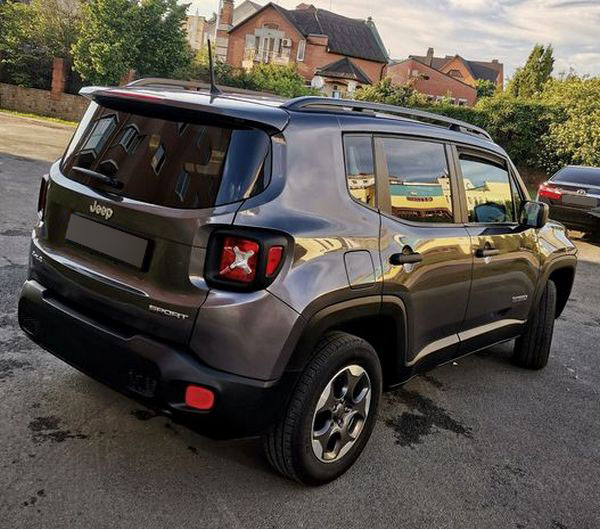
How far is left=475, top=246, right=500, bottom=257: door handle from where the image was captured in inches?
147

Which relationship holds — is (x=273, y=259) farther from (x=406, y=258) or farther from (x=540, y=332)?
(x=540, y=332)

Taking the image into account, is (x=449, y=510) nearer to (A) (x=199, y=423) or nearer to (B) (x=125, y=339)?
(A) (x=199, y=423)

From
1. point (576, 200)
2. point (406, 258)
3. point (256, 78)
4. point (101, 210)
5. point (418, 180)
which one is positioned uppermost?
point (256, 78)

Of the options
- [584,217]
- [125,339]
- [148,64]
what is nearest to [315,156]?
[125,339]

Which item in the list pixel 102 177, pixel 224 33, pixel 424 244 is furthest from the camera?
pixel 224 33

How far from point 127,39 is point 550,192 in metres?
22.9

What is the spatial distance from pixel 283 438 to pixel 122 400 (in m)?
1.22

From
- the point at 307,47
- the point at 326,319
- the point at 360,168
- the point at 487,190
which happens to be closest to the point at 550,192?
the point at 487,190

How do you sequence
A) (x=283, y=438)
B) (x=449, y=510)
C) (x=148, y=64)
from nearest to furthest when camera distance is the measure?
1. (x=283, y=438)
2. (x=449, y=510)
3. (x=148, y=64)

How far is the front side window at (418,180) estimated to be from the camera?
317cm

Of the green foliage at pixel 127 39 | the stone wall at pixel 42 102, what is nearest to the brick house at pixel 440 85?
the green foliage at pixel 127 39

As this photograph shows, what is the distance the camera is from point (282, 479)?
293 centimetres

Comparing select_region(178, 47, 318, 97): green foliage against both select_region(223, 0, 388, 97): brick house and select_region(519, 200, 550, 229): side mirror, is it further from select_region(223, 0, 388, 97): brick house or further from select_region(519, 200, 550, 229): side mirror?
select_region(519, 200, 550, 229): side mirror

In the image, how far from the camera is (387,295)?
2.99 m
